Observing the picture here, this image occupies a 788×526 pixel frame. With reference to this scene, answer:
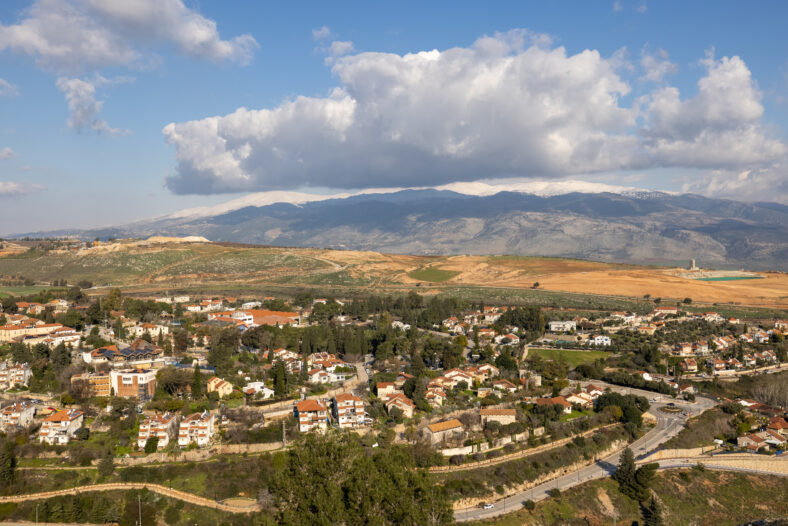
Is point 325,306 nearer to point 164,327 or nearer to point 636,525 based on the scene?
point 164,327

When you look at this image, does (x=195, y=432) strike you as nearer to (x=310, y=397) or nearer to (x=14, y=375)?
(x=310, y=397)

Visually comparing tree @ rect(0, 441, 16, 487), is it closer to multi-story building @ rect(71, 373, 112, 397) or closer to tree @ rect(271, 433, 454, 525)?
multi-story building @ rect(71, 373, 112, 397)

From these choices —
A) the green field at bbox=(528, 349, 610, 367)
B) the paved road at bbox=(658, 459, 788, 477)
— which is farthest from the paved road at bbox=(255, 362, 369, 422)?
the paved road at bbox=(658, 459, 788, 477)

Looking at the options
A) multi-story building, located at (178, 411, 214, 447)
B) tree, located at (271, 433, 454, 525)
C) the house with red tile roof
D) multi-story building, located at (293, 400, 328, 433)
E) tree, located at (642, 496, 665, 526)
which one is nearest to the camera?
tree, located at (271, 433, 454, 525)

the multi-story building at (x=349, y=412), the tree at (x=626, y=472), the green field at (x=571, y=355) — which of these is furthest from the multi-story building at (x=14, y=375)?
the green field at (x=571, y=355)

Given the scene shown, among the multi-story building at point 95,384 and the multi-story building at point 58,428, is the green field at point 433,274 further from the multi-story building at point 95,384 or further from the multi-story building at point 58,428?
the multi-story building at point 58,428

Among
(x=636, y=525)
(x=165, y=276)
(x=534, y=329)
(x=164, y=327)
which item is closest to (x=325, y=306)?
(x=164, y=327)
